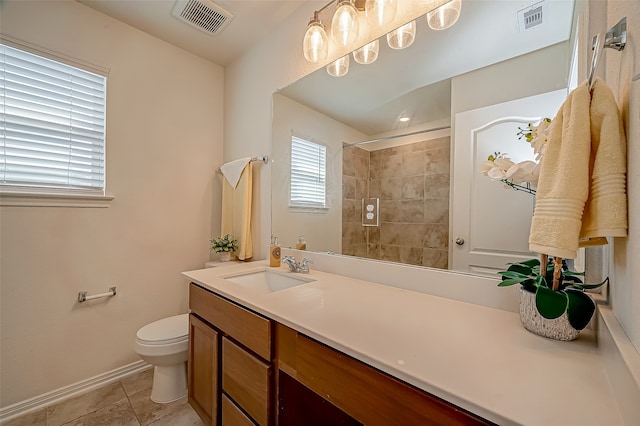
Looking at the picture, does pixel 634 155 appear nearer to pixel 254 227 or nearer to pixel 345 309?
pixel 345 309

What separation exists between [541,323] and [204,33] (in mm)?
2559

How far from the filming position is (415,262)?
114 cm

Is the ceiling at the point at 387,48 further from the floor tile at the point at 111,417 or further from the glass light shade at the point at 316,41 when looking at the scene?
the floor tile at the point at 111,417

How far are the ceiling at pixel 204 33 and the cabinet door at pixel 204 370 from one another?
1975mm

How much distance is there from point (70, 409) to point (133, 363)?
382 millimetres

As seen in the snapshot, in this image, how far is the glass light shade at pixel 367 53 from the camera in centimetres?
136

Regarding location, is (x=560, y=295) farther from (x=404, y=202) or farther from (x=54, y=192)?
(x=54, y=192)

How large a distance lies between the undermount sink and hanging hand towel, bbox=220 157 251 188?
87 centimetres

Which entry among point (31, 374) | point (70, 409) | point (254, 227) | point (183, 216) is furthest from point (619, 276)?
point (31, 374)

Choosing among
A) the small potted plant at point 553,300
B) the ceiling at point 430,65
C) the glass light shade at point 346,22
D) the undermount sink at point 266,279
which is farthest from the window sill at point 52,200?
the small potted plant at point 553,300

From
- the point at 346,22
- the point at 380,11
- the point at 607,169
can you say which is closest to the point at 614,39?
the point at 607,169

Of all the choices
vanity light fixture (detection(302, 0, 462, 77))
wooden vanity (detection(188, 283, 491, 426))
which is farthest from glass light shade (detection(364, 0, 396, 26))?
wooden vanity (detection(188, 283, 491, 426))

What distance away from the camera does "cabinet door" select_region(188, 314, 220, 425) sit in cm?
117

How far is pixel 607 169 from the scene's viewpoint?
Answer: 0.53 metres
